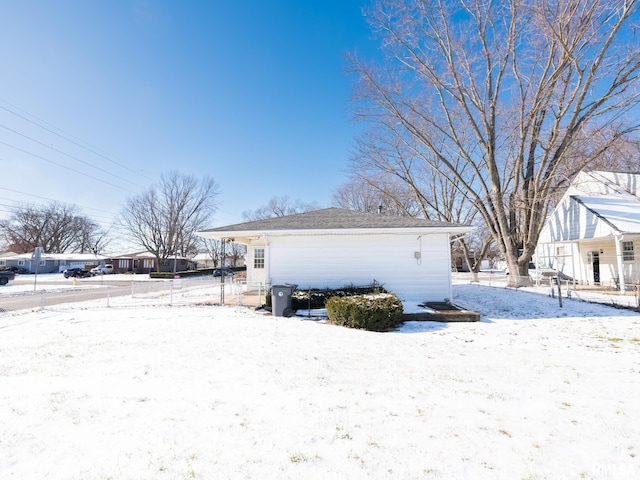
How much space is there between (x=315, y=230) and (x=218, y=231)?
3.76 m

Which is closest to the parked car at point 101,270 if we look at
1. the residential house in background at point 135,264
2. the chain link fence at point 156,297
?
the residential house in background at point 135,264

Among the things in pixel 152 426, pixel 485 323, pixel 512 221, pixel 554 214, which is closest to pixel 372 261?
pixel 485 323

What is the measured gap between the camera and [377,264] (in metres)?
11.2

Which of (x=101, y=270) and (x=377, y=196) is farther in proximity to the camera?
(x=101, y=270)

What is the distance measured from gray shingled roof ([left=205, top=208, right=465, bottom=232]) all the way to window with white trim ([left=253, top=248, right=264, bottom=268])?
9.88ft

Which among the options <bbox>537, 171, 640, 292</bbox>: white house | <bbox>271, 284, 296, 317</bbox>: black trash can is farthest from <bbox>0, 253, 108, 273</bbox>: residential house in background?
<bbox>537, 171, 640, 292</bbox>: white house

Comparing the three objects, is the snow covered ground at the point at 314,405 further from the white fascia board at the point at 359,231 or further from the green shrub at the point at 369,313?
the white fascia board at the point at 359,231

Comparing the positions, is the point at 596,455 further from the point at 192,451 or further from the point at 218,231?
the point at 218,231

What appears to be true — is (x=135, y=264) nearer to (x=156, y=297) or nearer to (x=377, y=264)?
(x=156, y=297)

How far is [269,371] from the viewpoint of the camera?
475 centimetres

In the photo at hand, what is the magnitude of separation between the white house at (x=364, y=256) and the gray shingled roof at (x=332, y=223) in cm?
4

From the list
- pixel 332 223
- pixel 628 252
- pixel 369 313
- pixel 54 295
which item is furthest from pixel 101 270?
pixel 628 252

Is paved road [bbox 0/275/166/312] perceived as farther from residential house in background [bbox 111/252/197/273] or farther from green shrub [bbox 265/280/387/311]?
residential house in background [bbox 111/252/197/273]

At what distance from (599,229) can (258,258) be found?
18.3m
